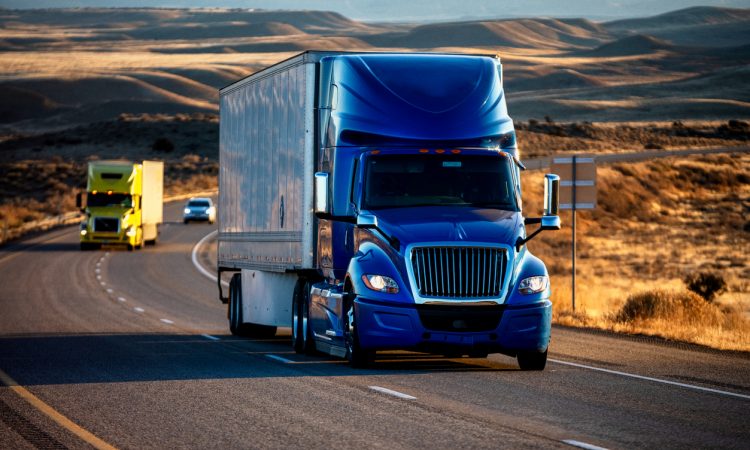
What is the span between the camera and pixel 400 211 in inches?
652

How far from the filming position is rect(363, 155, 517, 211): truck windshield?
1683cm

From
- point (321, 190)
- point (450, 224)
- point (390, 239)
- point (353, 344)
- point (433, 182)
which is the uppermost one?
point (433, 182)

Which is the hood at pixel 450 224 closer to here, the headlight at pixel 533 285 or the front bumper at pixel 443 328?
the headlight at pixel 533 285

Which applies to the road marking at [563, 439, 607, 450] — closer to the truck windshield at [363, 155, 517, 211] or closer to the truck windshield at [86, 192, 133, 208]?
the truck windshield at [363, 155, 517, 211]

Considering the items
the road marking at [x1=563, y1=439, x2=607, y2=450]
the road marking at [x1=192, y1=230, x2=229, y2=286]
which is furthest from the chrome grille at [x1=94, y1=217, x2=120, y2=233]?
the road marking at [x1=563, y1=439, x2=607, y2=450]

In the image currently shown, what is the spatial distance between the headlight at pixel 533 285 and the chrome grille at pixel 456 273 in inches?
11.1

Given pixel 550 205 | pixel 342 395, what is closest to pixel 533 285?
pixel 550 205

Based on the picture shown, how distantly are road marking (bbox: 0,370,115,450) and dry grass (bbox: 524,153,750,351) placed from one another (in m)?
9.97

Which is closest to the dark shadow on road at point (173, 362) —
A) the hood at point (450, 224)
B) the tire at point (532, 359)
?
the tire at point (532, 359)

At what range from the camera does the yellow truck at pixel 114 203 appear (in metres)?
53.3

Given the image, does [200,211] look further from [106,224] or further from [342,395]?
[342,395]

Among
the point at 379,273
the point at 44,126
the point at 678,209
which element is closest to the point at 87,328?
the point at 379,273

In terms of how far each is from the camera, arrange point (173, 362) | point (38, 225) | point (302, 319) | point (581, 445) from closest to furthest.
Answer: point (581, 445) < point (173, 362) < point (302, 319) < point (38, 225)

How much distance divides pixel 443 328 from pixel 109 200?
130ft
